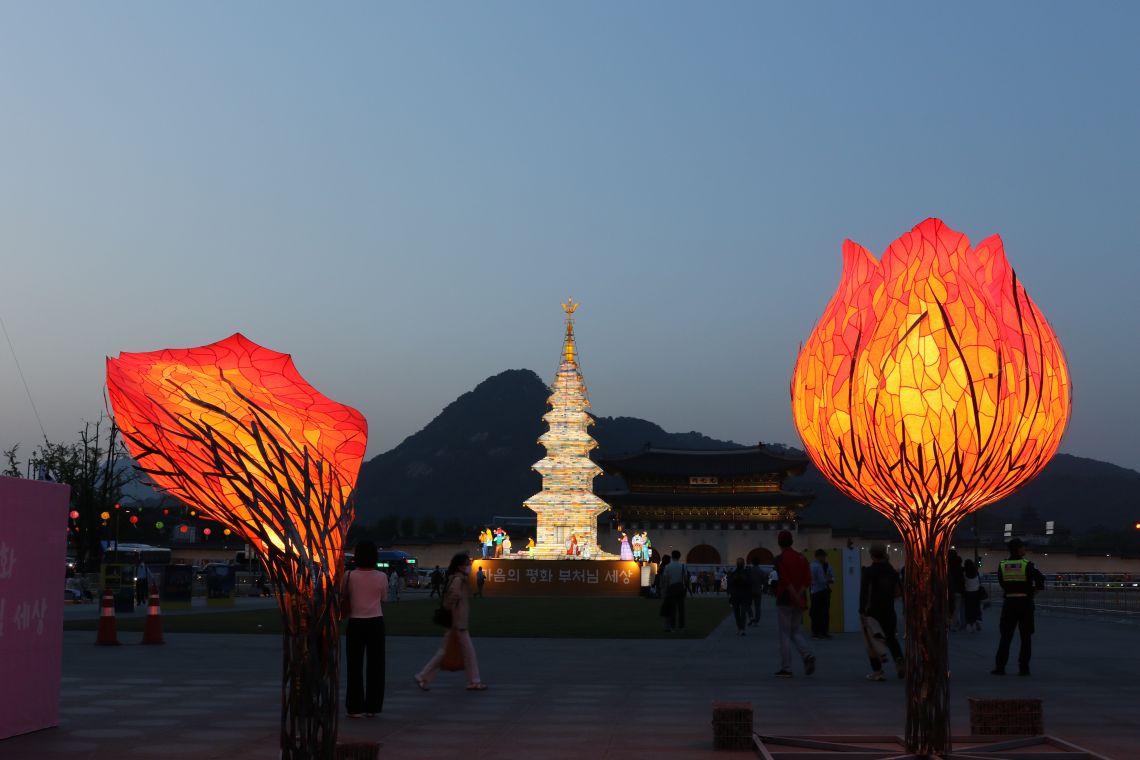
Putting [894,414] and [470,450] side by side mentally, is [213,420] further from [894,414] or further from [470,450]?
[470,450]

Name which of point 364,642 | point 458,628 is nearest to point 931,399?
point 364,642

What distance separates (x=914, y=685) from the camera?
21.3 ft

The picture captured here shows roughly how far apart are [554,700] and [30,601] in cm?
447

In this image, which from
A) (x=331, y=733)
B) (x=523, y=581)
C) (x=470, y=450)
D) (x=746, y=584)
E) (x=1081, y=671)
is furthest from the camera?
(x=470, y=450)

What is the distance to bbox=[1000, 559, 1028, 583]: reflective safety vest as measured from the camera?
1210 cm

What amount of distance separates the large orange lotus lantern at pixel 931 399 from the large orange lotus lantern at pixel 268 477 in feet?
9.78

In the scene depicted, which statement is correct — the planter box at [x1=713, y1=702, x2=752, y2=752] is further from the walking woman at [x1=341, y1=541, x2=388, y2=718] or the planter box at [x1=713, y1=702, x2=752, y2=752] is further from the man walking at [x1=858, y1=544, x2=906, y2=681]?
the man walking at [x1=858, y1=544, x2=906, y2=681]

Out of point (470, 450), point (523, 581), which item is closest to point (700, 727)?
point (523, 581)

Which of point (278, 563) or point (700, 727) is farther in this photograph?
point (700, 727)

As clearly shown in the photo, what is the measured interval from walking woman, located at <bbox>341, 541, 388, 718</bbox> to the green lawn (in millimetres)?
10361

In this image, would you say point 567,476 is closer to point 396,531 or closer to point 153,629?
point 153,629

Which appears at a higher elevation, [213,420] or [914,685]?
[213,420]

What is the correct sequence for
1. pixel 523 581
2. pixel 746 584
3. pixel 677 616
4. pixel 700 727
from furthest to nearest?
pixel 523 581
pixel 677 616
pixel 746 584
pixel 700 727

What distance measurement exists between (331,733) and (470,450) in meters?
176
